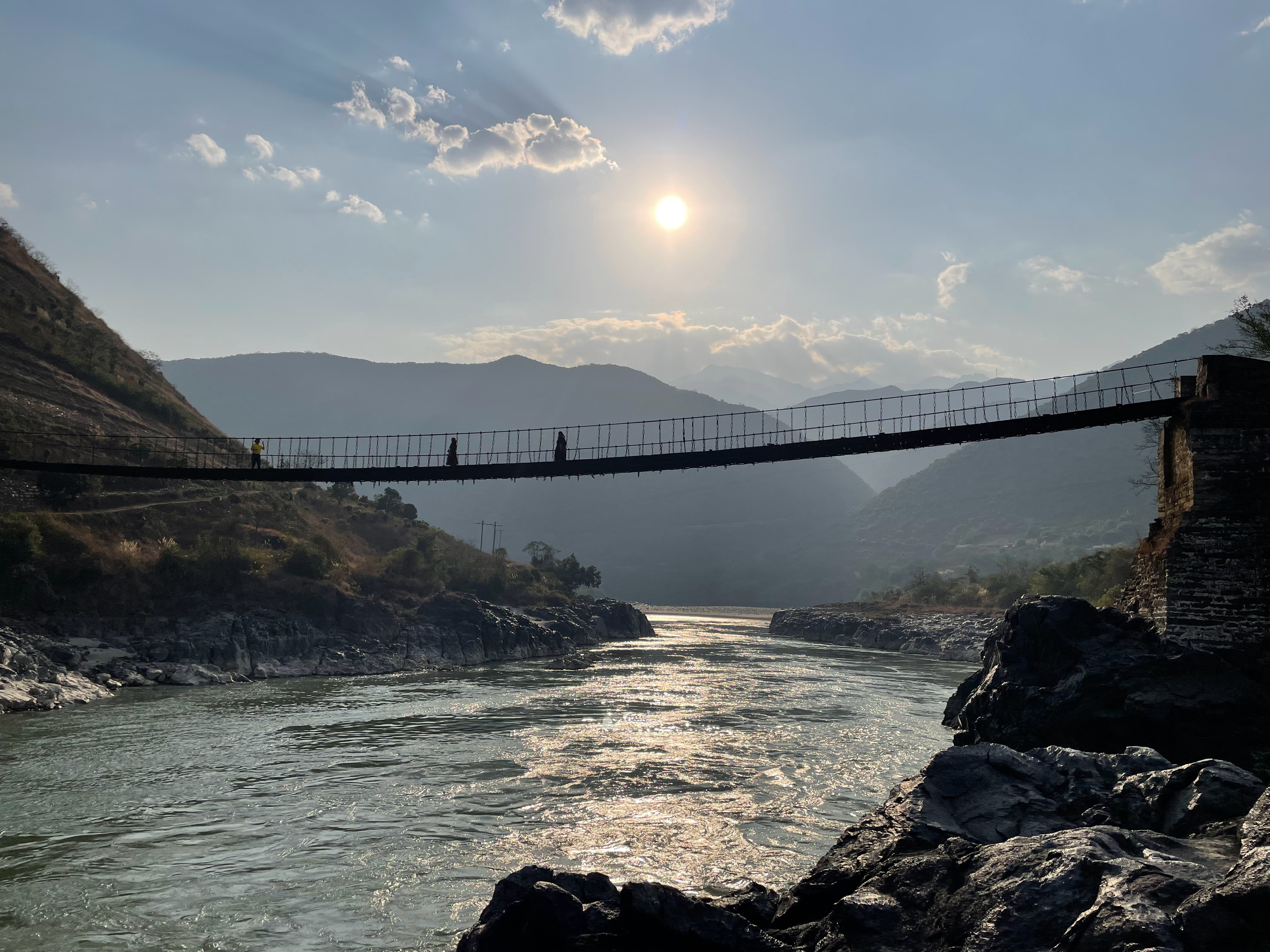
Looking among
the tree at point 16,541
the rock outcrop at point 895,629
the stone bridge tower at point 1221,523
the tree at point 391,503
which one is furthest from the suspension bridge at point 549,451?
the rock outcrop at point 895,629

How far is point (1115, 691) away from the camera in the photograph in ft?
70.4

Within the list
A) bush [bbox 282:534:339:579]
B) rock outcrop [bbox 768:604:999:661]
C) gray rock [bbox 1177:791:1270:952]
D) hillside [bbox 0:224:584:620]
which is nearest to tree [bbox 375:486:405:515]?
hillside [bbox 0:224:584:620]

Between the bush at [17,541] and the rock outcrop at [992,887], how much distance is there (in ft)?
134

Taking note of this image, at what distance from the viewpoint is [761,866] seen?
14.3m

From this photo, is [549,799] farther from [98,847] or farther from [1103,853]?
[1103,853]

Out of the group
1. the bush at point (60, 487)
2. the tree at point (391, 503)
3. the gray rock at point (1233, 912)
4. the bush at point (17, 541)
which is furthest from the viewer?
the tree at point (391, 503)

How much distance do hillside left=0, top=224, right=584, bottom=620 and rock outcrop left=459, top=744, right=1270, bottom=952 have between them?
40.6 m

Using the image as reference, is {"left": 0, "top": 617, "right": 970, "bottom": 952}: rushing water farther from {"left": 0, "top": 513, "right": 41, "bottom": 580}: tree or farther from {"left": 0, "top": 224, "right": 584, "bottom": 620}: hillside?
{"left": 0, "top": 513, "right": 41, "bottom": 580}: tree

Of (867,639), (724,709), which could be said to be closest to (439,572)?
(724,709)

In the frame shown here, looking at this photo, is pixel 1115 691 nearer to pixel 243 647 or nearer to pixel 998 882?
pixel 998 882

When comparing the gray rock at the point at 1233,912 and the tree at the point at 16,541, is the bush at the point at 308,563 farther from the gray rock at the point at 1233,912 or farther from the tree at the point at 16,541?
the gray rock at the point at 1233,912

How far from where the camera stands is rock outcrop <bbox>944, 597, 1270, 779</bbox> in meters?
20.1

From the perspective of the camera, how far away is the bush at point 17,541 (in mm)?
38031

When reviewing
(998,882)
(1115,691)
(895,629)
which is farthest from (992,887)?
(895,629)
